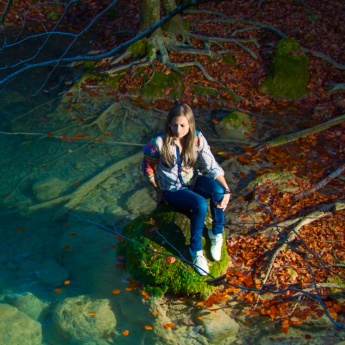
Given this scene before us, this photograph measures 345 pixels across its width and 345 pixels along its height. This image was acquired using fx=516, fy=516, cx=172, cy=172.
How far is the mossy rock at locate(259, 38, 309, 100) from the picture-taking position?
403 inches

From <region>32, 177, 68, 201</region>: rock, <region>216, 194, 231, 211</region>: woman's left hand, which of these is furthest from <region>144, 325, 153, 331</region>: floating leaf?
<region>32, 177, 68, 201</region>: rock

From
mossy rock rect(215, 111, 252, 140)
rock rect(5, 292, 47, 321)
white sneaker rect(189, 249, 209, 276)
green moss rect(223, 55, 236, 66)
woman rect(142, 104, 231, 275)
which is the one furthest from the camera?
green moss rect(223, 55, 236, 66)

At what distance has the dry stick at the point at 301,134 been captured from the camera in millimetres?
8461

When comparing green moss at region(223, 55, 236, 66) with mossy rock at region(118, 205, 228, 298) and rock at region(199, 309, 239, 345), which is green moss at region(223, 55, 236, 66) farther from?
rock at region(199, 309, 239, 345)

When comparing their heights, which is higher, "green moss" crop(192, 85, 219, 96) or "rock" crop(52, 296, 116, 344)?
"rock" crop(52, 296, 116, 344)

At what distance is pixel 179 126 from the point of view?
16.1 ft

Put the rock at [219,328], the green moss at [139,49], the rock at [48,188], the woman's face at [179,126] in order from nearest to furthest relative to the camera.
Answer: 1. the woman's face at [179,126]
2. the rock at [219,328]
3. the rock at [48,188]
4. the green moss at [139,49]

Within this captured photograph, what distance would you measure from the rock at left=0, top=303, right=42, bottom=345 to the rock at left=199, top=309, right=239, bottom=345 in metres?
1.69

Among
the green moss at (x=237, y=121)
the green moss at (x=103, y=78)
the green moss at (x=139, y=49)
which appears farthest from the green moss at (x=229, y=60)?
the green moss at (x=103, y=78)

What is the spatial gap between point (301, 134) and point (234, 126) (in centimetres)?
117

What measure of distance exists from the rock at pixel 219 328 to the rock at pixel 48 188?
3225 mm

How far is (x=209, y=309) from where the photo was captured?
5.43 metres

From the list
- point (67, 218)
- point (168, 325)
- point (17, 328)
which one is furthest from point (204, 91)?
point (17, 328)

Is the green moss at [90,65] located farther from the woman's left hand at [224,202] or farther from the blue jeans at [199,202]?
the woman's left hand at [224,202]
